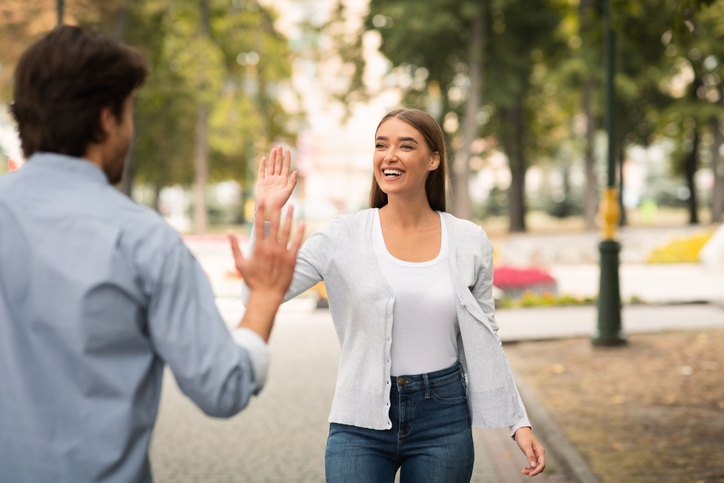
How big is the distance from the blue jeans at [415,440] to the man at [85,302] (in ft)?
3.43

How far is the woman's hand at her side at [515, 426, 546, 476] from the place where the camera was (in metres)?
2.65

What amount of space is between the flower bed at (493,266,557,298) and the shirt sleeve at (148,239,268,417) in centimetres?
1349

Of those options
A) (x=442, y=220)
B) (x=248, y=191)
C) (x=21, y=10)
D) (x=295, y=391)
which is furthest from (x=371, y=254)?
(x=248, y=191)

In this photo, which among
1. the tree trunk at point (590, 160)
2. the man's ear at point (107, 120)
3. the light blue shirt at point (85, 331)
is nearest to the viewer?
the light blue shirt at point (85, 331)

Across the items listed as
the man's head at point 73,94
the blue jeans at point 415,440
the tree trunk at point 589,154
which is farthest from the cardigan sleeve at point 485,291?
the tree trunk at point 589,154

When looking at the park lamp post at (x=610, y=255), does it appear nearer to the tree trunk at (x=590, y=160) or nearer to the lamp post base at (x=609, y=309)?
the lamp post base at (x=609, y=309)

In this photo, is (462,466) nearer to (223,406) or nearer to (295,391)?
(223,406)

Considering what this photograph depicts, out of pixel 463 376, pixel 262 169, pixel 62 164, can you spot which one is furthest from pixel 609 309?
pixel 62 164

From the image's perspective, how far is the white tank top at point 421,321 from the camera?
2.67 m

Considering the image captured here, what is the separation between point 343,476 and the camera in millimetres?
2570

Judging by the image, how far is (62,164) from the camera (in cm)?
161

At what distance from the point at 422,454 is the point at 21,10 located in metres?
25.2

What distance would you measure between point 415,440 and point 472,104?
2702cm

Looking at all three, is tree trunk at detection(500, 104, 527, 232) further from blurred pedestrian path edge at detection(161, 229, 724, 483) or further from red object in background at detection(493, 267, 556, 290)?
red object in background at detection(493, 267, 556, 290)
